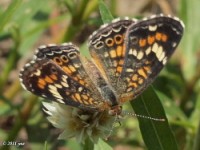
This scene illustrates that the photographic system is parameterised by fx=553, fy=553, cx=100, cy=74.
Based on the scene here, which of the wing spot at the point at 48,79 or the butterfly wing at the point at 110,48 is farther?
the butterfly wing at the point at 110,48

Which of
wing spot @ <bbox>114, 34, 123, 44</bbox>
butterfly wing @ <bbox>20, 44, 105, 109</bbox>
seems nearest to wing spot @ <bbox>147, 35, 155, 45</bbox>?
wing spot @ <bbox>114, 34, 123, 44</bbox>

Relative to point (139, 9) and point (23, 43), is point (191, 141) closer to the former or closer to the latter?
point (23, 43)

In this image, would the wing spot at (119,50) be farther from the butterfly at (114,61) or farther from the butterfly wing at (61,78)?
the butterfly wing at (61,78)

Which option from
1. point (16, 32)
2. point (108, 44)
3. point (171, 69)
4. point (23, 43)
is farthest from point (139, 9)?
point (108, 44)

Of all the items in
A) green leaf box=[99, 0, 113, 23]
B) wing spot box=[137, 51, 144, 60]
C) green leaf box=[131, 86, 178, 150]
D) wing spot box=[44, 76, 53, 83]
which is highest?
green leaf box=[99, 0, 113, 23]

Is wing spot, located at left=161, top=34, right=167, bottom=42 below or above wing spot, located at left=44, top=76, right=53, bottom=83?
below

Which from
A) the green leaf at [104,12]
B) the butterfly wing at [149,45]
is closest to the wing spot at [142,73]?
the butterfly wing at [149,45]

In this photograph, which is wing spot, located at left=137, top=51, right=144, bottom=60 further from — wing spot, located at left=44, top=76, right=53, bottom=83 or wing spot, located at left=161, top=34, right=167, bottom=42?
wing spot, located at left=44, top=76, right=53, bottom=83
